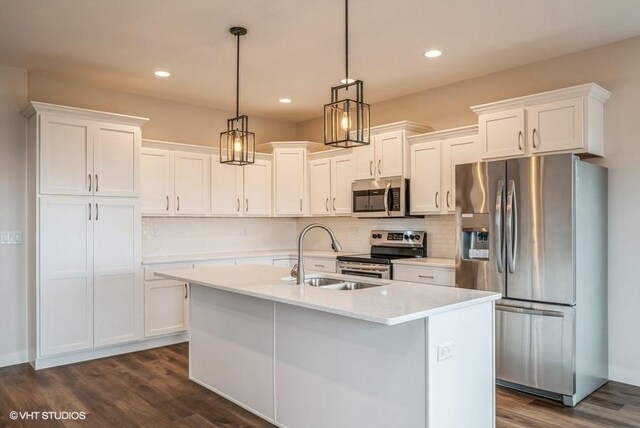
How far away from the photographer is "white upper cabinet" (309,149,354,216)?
222 inches

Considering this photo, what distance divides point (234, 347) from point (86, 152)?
250 centimetres

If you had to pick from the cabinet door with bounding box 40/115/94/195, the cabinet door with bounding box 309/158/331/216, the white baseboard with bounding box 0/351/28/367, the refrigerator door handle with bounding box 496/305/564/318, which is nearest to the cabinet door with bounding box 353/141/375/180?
the cabinet door with bounding box 309/158/331/216

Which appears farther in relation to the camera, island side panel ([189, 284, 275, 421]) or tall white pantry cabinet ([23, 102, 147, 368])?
tall white pantry cabinet ([23, 102, 147, 368])

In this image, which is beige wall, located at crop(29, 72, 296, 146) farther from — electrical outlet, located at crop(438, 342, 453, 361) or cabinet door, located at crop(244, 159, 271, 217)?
electrical outlet, located at crop(438, 342, 453, 361)

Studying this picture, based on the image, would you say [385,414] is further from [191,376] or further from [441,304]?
[191,376]

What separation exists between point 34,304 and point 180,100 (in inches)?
110

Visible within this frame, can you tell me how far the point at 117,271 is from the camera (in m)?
4.57

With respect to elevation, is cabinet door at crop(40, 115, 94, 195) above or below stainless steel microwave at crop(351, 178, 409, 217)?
above

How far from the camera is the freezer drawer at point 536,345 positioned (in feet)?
11.0

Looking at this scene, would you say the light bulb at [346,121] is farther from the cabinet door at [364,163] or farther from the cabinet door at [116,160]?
the cabinet door at [116,160]

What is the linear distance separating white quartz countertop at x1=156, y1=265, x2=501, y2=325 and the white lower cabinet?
141 centimetres

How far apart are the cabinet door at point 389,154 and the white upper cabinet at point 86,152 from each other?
256 centimetres

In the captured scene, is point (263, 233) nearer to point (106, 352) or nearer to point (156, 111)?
point (156, 111)

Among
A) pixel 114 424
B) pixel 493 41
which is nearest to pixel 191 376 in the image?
pixel 114 424
